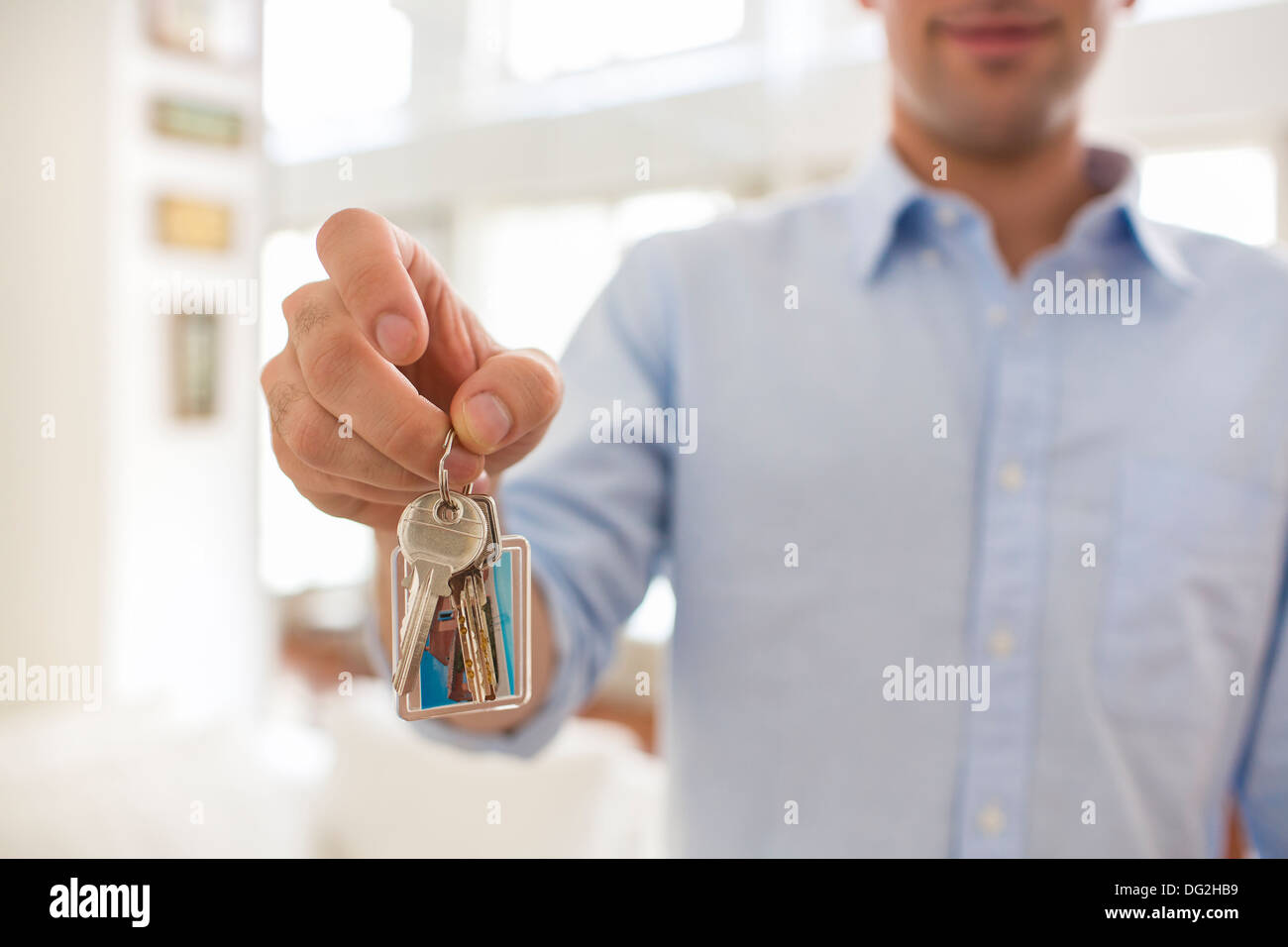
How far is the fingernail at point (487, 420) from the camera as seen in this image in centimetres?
26

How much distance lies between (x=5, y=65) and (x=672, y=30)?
1636 millimetres

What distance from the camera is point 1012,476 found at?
0.66 meters

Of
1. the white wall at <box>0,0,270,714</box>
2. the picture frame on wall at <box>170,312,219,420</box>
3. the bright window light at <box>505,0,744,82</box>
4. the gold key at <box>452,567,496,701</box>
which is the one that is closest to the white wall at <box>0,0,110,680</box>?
the white wall at <box>0,0,270,714</box>

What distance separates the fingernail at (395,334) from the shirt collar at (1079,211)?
1.67ft

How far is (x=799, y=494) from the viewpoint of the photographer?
0.68 metres

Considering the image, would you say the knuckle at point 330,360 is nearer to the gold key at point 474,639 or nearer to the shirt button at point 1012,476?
the gold key at point 474,639

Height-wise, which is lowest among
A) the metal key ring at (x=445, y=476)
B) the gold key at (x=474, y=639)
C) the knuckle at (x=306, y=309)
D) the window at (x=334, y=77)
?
the gold key at (x=474, y=639)

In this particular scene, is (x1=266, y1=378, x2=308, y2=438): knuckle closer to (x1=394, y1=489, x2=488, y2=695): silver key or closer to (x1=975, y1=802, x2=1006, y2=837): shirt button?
(x1=394, y1=489, x2=488, y2=695): silver key

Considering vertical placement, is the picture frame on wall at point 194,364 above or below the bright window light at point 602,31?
below

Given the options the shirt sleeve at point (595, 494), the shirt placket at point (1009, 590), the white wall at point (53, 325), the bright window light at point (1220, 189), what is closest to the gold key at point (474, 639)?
the shirt sleeve at point (595, 494)

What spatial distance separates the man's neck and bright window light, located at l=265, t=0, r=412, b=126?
47.4 inches

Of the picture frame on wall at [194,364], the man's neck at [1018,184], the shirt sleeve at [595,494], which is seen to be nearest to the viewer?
the shirt sleeve at [595,494]

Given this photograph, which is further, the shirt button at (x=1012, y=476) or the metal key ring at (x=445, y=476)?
the shirt button at (x=1012, y=476)

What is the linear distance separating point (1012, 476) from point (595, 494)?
0.28 meters
